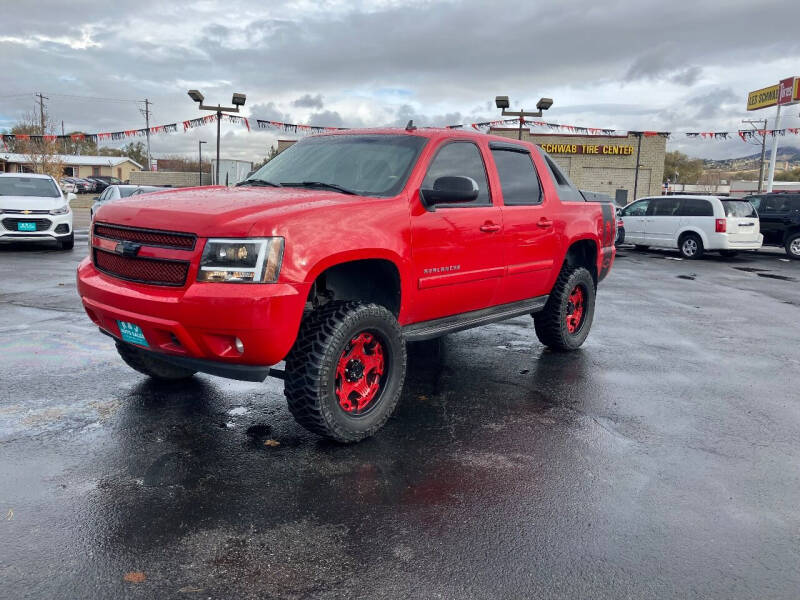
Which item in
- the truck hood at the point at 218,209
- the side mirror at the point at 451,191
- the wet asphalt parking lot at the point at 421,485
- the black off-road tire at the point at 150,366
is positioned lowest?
the wet asphalt parking lot at the point at 421,485

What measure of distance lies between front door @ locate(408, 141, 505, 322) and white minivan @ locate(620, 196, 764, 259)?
46.1 feet

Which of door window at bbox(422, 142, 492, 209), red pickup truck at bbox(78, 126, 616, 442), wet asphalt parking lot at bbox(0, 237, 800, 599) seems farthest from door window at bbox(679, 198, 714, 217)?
door window at bbox(422, 142, 492, 209)

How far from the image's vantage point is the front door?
4.34 meters

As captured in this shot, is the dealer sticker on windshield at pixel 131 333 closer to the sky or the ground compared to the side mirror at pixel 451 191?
closer to the ground

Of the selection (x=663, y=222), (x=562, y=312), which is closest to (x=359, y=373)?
(x=562, y=312)

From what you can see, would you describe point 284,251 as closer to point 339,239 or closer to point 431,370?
point 339,239

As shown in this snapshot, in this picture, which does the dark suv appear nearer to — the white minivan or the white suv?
the white minivan

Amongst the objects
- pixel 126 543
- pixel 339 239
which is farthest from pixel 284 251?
pixel 126 543

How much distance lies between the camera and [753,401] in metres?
5.00

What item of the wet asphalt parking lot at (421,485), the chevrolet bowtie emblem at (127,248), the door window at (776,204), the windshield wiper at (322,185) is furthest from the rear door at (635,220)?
the chevrolet bowtie emblem at (127,248)

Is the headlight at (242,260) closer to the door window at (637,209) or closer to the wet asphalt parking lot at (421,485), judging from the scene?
the wet asphalt parking lot at (421,485)

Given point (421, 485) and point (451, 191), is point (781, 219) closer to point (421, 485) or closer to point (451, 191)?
point (451, 191)

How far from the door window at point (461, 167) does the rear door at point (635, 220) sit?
1527cm

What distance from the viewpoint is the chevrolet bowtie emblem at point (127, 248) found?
12.1 ft
